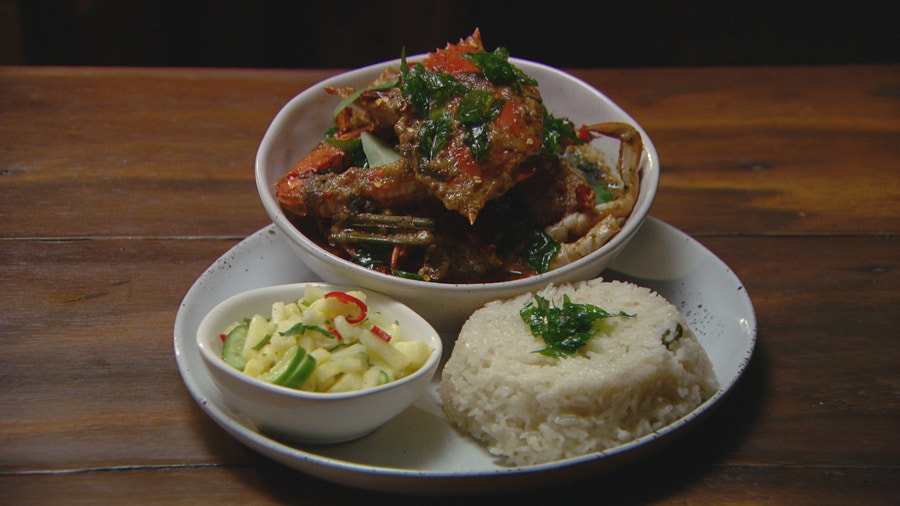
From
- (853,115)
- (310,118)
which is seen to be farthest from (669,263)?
(853,115)

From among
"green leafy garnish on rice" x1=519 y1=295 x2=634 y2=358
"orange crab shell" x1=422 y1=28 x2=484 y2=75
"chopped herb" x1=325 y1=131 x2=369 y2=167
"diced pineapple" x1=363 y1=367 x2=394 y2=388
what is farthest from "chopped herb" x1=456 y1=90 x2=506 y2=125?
"diced pineapple" x1=363 y1=367 x2=394 y2=388

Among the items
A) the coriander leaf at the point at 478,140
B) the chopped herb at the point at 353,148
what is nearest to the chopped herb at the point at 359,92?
the chopped herb at the point at 353,148

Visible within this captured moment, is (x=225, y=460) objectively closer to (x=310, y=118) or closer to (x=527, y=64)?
(x=310, y=118)

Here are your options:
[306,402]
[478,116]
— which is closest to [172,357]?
[306,402]

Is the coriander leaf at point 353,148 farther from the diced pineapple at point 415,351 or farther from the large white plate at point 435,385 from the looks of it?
the diced pineapple at point 415,351

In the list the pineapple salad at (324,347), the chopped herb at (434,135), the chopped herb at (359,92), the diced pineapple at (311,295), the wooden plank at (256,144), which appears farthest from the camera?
the wooden plank at (256,144)

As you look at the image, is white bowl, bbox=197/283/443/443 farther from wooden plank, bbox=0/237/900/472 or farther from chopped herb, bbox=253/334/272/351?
wooden plank, bbox=0/237/900/472

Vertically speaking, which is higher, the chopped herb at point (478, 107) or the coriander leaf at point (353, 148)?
the chopped herb at point (478, 107)
